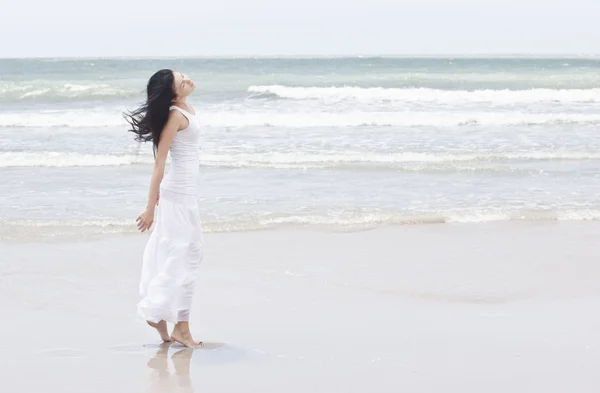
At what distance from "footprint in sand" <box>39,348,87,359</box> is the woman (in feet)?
1.25

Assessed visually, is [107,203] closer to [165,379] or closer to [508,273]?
[508,273]

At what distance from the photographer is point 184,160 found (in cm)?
461

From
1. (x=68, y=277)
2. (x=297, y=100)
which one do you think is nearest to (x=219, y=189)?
(x=68, y=277)

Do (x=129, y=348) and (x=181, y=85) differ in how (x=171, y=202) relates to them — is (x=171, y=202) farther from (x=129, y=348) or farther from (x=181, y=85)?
(x=129, y=348)

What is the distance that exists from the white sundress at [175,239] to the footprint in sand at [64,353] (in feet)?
1.25

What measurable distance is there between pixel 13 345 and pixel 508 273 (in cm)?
358

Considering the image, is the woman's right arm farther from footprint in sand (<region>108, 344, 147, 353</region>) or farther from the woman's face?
footprint in sand (<region>108, 344, 147, 353</region>)

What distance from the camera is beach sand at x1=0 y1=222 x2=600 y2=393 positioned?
4.23m

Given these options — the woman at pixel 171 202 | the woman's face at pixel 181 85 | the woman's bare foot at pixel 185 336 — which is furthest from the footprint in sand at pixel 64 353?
the woman's face at pixel 181 85

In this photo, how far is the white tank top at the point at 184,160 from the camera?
4566 mm

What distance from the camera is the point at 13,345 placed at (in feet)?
15.4

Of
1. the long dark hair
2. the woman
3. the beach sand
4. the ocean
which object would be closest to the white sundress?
the woman

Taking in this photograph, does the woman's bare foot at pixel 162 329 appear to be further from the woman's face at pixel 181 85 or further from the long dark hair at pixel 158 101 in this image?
the woman's face at pixel 181 85

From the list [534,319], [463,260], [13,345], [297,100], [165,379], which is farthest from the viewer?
[297,100]
